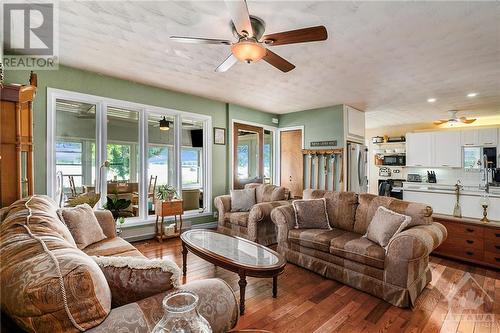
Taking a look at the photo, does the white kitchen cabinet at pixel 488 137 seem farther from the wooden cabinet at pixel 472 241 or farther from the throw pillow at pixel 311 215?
the throw pillow at pixel 311 215

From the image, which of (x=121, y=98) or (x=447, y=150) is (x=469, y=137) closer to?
(x=447, y=150)

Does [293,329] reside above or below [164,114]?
below

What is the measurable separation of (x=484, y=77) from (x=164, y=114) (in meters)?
5.22

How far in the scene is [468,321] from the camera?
215cm

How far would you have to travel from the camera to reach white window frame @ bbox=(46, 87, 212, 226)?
352 cm

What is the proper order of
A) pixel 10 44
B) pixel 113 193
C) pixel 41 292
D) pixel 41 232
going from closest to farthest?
pixel 41 292 < pixel 41 232 < pixel 10 44 < pixel 113 193

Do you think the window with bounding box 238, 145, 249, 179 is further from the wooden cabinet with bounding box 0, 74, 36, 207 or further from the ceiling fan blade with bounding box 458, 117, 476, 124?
the ceiling fan blade with bounding box 458, 117, 476, 124

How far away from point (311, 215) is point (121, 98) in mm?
3525

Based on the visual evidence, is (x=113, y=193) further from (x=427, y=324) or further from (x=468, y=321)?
(x=468, y=321)

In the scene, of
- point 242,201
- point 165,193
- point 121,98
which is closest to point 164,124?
point 121,98

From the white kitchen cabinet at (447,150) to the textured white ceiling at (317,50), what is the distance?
6.15 ft

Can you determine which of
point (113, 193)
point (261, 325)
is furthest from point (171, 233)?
point (261, 325)

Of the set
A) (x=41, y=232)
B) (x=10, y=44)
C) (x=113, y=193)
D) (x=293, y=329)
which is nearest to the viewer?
(x=41, y=232)

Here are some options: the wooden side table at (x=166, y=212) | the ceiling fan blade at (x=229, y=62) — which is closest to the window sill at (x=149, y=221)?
the wooden side table at (x=166, y=212)
